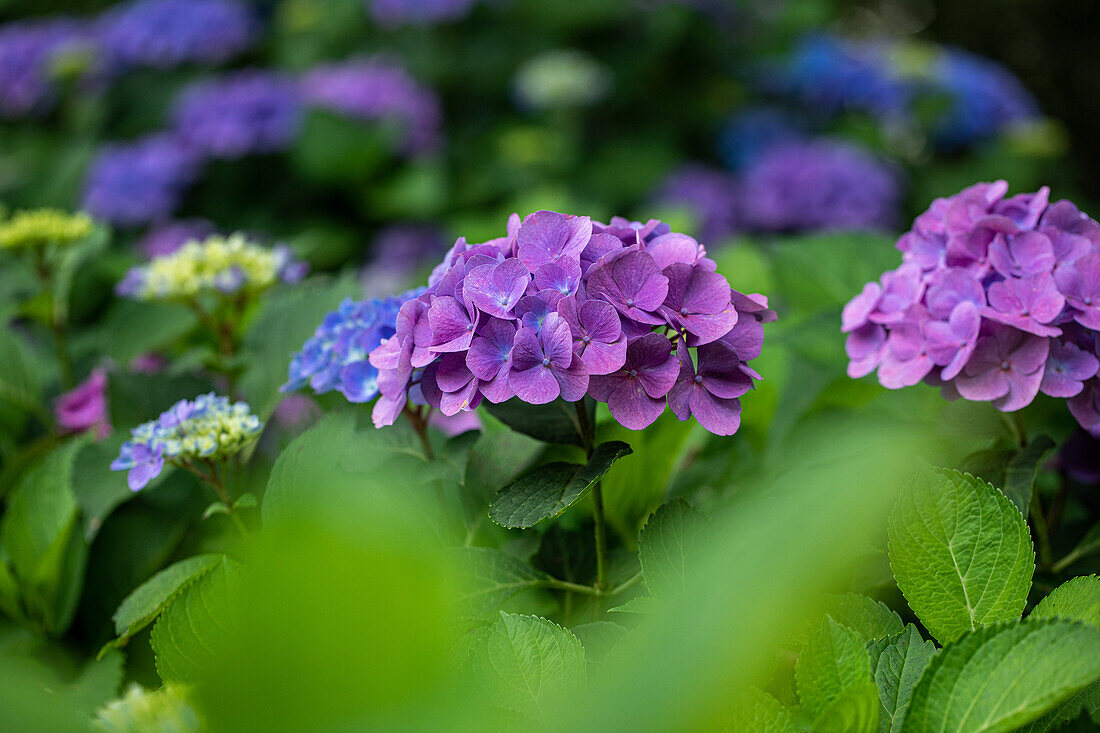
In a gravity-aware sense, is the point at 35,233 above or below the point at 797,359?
above

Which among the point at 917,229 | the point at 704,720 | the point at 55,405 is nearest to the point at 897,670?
the point at 704,720

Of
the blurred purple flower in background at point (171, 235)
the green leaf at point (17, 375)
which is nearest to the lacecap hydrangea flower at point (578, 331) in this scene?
the green leaf at point (17, 375)

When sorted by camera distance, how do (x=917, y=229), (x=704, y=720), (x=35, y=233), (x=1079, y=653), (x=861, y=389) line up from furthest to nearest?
(x=35, y=233) < (x=861, y=389) < (x=917, y=229) < (x=1079, y=653) < (x=704, y=720)

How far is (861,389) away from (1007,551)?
38 centimetres

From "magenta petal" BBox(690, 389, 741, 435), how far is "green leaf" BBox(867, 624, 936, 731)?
14cm

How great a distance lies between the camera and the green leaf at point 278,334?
84 centimetres

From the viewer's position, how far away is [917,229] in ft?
2.38

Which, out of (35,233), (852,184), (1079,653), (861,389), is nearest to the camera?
(1079,653)

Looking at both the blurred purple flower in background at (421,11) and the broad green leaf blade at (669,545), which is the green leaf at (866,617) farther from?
the blurred purple flower in background at (421,11)

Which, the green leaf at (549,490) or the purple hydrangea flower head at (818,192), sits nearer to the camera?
the green leaf at (549,490)

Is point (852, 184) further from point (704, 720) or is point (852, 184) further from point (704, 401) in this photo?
point (704, 720)

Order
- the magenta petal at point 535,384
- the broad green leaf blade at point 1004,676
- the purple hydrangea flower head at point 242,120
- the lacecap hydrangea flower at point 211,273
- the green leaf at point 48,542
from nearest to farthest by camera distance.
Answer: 1. the broad green leaf blade at point 1004,676
2. the magenta petal at point 535,384
3. the green leaf at point 48,542
4. the lacecap hydrangea flower at point 211,273
5. the purple hydrangea flower head at point 242,120

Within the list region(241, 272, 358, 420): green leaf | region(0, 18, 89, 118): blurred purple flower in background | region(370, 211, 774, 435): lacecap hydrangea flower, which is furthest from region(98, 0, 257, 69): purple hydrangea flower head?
region(370, 211, 774, 435): lacecap hydrangea flower

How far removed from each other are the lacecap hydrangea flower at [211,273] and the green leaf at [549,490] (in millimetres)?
466
